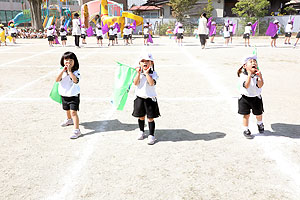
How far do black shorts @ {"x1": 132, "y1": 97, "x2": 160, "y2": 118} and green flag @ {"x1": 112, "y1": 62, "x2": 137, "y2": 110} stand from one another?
27cm

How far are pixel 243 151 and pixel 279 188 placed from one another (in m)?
0.89

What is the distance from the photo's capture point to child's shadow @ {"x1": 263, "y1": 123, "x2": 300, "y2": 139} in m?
4.22

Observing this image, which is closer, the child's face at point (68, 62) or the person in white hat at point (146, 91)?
the person in white hat at point (146, 91)

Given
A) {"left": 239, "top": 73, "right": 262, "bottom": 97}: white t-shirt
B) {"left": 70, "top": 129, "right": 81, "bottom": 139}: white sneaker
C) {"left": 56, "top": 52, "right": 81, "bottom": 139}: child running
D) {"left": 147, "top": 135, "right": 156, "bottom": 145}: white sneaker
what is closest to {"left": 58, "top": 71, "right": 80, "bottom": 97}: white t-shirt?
{"left": 56, "top": 52, "right": 81, "bottom": 139}: child running

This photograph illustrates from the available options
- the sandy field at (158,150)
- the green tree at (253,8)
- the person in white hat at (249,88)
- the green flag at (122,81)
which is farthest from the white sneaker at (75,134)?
the green tree at (253,8)

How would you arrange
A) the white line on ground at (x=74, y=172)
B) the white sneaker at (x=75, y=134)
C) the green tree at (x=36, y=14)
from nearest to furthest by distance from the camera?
the white line on ground at (x=74, y=172) → the white sneaker at (x=75, y=134) → the green tree at (x=36, y=14)

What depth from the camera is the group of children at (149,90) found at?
383cm

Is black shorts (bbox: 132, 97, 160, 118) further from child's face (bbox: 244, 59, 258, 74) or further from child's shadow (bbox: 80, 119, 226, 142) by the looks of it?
child's face (bbox: 244, 59, 258, 74)

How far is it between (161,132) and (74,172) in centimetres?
168

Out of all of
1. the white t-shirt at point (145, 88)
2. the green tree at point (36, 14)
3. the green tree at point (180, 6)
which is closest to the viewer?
the white t-shirt at point (145, 88)

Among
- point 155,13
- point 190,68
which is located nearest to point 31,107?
point 190,68

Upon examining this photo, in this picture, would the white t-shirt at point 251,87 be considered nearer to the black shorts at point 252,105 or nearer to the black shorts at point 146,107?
the black shorts at point 252,105

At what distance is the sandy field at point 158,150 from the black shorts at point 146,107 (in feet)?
1.50

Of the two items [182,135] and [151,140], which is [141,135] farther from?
[182,135]
